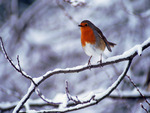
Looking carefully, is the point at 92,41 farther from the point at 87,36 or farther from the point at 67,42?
the point at 67,42

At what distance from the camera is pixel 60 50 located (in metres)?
7.46

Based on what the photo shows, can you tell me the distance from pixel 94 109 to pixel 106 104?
470 mm

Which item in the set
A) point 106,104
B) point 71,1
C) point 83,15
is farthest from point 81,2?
point 83,15

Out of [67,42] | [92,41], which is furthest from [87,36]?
[67,42]

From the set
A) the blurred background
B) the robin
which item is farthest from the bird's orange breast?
the blurred background

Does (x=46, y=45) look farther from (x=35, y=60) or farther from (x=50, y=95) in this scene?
(x=50, y=95)

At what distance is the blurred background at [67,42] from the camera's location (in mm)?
5844

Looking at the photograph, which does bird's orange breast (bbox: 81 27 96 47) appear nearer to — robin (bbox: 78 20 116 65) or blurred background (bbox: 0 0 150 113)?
robin (bbox: 78 20 116 65)

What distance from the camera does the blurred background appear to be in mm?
5844

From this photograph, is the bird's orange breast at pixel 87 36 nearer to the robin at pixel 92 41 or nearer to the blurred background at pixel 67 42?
the robin at pixel 92 41

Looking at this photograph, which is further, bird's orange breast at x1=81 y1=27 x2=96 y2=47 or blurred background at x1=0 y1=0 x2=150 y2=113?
blurred background at x1=0 y1=0 x2=150 y2=113

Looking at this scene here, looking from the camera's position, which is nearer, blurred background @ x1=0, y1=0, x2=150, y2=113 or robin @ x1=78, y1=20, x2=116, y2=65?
robin @ x1=78, y1=20, x2=116, y2=65

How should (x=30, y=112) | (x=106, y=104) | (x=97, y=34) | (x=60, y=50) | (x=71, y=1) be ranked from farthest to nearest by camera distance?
(x=60, y=50) → (x=106, y=104) → (x=97, y=34) → (x=71, y=1) → (x=30, y=112)

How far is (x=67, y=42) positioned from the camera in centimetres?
720
